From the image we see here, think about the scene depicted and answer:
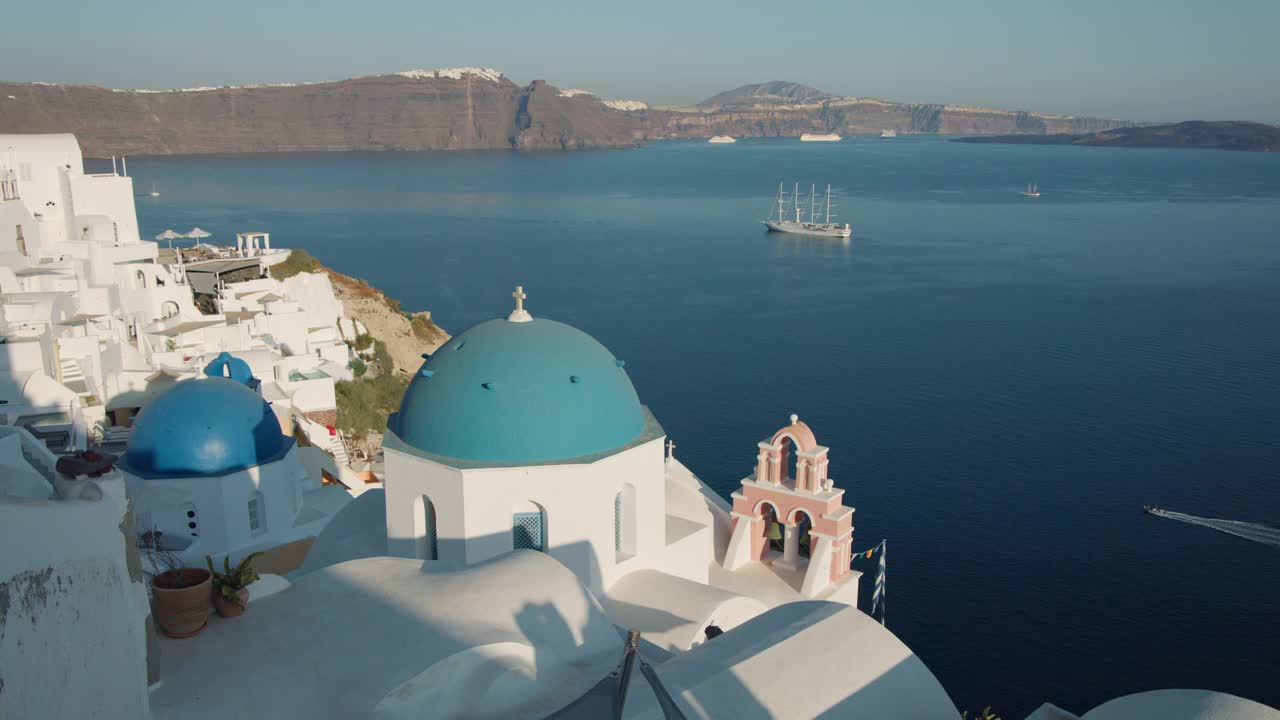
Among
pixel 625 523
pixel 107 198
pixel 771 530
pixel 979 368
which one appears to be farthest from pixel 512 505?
pixel 979 368

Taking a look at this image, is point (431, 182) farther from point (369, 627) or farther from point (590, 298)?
point (369, 627)

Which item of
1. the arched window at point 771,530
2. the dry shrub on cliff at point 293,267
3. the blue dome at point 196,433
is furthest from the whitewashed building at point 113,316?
the arched window at point 771,530

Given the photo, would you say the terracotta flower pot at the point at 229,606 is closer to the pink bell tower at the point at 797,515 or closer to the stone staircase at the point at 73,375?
the pink bell tower at the point at 797,515

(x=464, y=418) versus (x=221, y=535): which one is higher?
(x=464, y=418)

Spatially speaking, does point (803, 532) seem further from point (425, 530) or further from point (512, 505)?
point (425, 530)

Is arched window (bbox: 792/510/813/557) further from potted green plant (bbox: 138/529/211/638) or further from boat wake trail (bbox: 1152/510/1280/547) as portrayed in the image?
boat wake trail (bbox: 1152/510/1280/547)

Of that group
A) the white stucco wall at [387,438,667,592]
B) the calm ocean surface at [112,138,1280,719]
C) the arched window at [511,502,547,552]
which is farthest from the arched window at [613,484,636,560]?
the calm ocean surface at [112,138,1280,719]

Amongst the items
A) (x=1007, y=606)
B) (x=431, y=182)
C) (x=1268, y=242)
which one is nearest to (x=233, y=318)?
(x=1007, y=606)
